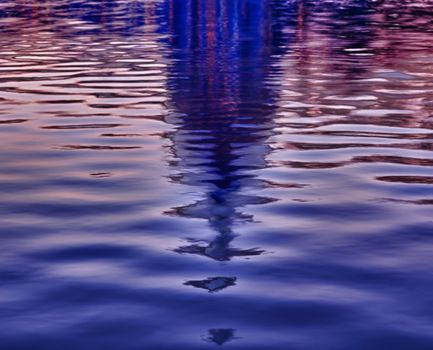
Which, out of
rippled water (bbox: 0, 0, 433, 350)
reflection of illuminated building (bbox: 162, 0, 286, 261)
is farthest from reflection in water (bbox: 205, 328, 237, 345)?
reflection of illuminated building (bbox: 162, 0, 286, 261)

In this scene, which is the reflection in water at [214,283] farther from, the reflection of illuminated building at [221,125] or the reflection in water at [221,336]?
the reflection in water at [221,336]

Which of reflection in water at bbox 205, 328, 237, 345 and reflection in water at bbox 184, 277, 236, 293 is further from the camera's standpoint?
reflection in water at bbox 184, 277, 236, 293

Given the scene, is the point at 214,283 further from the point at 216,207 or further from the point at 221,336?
the point at 216,207

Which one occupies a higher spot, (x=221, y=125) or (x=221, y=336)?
(x=221, y=336)

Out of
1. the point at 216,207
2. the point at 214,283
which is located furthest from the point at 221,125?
the point at 214,283

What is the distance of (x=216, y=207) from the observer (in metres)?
6.61

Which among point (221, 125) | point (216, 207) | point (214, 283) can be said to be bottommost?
point (221, 125)

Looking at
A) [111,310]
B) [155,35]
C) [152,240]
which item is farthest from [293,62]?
[111,310]

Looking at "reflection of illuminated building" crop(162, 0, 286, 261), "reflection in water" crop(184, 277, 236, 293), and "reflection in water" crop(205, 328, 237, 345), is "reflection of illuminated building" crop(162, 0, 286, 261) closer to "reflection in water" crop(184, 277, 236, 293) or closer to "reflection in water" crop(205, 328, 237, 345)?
"reflection in water" crop(184, 277, 236, 293)

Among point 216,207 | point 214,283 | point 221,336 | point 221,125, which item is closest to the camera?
point 221,336

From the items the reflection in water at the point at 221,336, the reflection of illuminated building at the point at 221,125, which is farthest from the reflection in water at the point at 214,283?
the reflection in water at the point at 221,336

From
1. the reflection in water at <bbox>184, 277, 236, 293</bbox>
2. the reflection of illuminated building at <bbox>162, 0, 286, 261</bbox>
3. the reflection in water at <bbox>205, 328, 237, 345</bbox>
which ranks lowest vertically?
the reflection of illuminated building at <bbox>162, 0, 286, 261</bbox>

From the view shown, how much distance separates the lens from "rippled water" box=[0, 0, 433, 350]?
14.6ft

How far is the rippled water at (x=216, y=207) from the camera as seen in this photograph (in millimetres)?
4449
